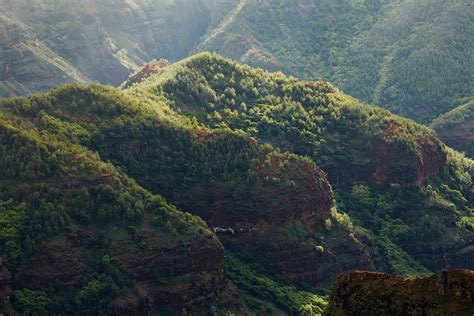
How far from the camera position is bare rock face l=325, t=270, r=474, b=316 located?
7444 centimetres

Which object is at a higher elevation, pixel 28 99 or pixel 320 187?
pixel 320 187

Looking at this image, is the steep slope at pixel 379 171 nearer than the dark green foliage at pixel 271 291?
No

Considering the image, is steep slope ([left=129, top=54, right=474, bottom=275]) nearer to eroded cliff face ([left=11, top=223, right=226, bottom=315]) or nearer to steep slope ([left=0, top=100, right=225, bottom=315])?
steep slope ([left=0, top=100, right=225, bottom=315])

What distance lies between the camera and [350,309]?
269 ft

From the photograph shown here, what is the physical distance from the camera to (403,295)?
7850 cm

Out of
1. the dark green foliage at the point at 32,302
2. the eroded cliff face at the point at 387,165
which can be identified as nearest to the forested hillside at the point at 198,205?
the dark green foliage at the point at 32,302

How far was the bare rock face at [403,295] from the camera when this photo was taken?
74438mm

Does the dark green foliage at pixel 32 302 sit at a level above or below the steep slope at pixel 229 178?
below

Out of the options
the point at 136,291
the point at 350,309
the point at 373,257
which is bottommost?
the point at 136,291

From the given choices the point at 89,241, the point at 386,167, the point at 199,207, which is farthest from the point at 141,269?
the point at 386,167

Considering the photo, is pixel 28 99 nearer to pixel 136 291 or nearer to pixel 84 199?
pixel 84 199

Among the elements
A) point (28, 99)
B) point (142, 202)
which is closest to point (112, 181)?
point (142, 202)

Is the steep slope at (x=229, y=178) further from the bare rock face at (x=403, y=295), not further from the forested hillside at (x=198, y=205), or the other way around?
the bare rock face at (x=403, y=295)

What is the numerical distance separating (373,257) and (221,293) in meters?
40.2
